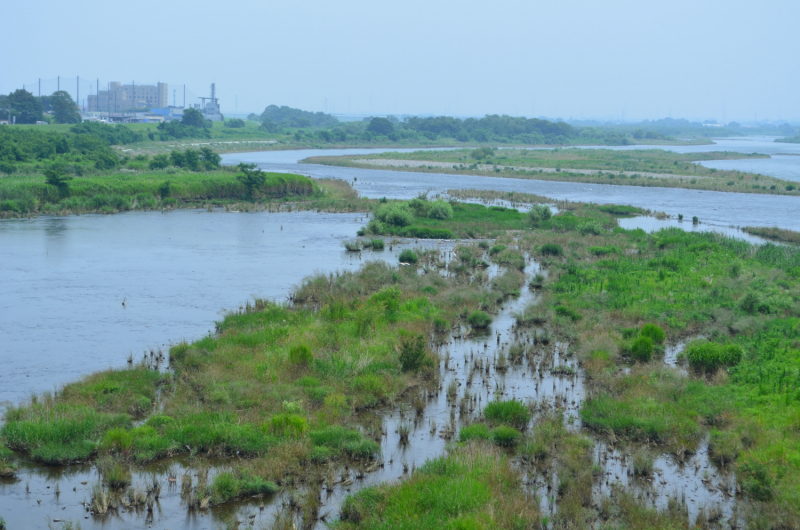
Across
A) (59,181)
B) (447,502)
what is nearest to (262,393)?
(447,502)

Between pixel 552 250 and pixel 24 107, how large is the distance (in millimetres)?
120302

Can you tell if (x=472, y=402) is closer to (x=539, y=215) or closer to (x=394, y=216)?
(x=394, y=216)

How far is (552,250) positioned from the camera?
Result: 38.2 metres

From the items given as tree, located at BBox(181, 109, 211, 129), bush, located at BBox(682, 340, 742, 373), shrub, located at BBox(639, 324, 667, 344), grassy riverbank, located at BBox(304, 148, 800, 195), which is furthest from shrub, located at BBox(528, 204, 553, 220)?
tree, located at BBox(181, 109, 211, 129)

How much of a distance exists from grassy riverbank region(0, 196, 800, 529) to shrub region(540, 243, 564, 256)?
796cm

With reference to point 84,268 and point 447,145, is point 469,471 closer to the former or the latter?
point 84,268

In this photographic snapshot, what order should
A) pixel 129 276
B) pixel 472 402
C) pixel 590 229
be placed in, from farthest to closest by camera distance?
pixel 590 229 < pixel 129 276 < pixel 472 402

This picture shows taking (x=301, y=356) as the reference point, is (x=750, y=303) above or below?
above

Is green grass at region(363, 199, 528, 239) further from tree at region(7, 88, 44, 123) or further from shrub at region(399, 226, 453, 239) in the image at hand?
tree at region(7, 88, 44, 123)

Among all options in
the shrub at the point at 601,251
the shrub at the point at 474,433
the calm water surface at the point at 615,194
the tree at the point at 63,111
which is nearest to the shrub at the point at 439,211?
the calm water surface at the point at 615,194

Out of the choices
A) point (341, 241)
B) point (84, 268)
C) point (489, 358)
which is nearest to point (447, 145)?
point (341, 241)

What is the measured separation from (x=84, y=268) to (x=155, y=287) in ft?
19.5

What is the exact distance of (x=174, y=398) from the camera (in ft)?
56.3

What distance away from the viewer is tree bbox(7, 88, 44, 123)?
126312mm
